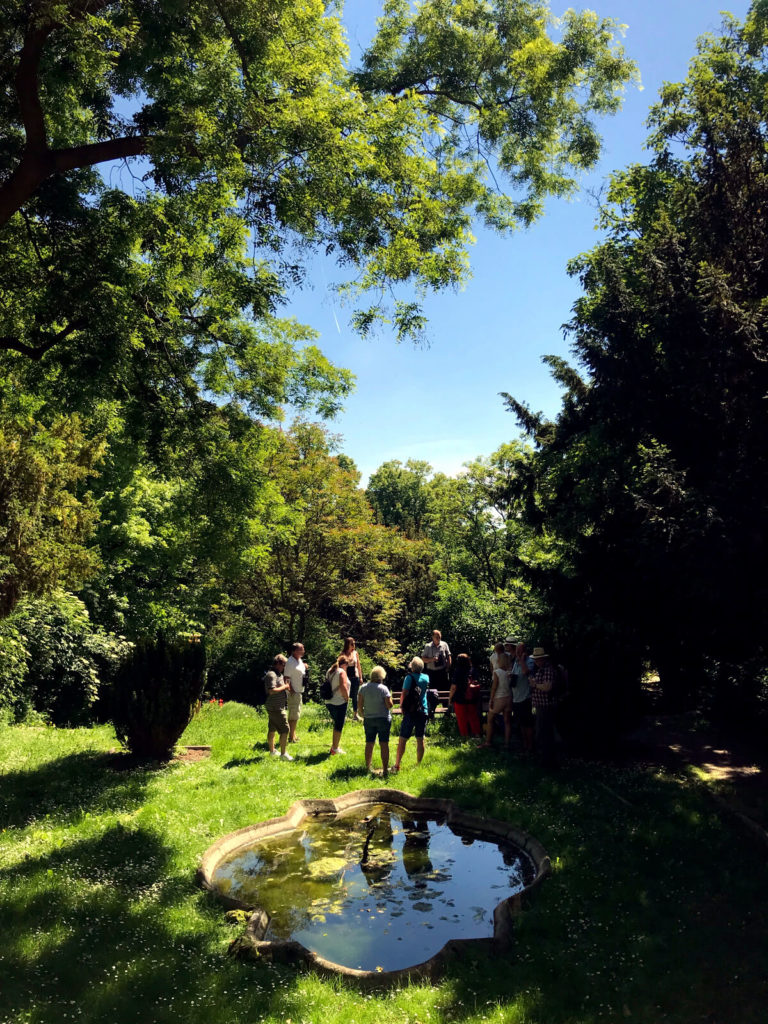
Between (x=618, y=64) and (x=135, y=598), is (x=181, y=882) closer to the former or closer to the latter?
(x=618, y=64)

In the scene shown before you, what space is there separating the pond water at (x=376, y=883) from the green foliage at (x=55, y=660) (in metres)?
7.71

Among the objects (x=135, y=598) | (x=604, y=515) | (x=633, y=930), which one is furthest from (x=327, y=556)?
(x=633, y=930)

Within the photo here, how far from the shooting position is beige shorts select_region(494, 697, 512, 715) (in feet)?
38.3

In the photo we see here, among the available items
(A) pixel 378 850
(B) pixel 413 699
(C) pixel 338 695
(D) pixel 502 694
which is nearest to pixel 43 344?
(C) pixel 338 695

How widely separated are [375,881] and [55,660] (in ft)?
36.4

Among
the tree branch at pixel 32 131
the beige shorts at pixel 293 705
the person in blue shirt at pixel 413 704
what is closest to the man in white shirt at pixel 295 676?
the beige shorts at pixel 293 705

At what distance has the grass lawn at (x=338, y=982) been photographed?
4.79 m

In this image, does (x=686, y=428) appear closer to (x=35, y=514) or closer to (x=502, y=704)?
(x=502, y=704)

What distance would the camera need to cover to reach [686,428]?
395 inches

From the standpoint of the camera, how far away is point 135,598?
20.4 meters

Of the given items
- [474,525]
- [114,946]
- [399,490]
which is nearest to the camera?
[114,946]

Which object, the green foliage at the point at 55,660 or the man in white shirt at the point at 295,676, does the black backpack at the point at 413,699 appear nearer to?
the man in white shirt at the point at 295,676

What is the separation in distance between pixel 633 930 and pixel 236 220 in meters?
8.64

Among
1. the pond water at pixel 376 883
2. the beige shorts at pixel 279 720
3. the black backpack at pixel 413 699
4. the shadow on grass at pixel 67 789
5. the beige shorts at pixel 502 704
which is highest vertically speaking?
the black backpack at pixel 413 699
